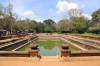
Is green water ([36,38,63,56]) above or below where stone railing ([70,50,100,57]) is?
below

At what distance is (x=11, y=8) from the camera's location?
31.9 metres

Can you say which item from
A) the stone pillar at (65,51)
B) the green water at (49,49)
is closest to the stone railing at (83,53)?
the stone pillar at (65,51)

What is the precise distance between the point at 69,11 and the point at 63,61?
46222 mm

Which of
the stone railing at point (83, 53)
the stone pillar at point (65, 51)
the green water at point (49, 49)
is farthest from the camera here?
the green water at point (49, 49)

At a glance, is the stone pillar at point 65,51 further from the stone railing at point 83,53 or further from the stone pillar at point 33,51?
the stone pillar at point 33,51

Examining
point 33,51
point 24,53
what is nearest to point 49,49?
point 24,53

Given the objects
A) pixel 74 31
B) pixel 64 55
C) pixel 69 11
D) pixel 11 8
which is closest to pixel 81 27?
pixel 74 31

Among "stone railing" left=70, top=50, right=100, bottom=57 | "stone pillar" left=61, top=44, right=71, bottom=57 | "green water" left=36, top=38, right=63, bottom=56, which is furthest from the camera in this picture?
"green water" left=36, top=38, right=63, bottom=56

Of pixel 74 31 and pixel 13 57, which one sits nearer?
pixel 13 57

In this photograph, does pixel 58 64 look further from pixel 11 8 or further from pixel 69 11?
pixel 69 11

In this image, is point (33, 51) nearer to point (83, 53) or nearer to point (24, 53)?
point (24, 53)

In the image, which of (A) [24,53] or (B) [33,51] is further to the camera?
(A) [24,53]

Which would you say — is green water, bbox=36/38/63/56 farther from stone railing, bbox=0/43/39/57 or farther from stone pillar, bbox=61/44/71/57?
stone pillar, bbox=61/44/71/57

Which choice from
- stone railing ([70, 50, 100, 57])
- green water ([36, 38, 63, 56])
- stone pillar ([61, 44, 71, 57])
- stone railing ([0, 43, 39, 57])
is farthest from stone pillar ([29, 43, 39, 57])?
green water ([36, 38, 63, 56])
